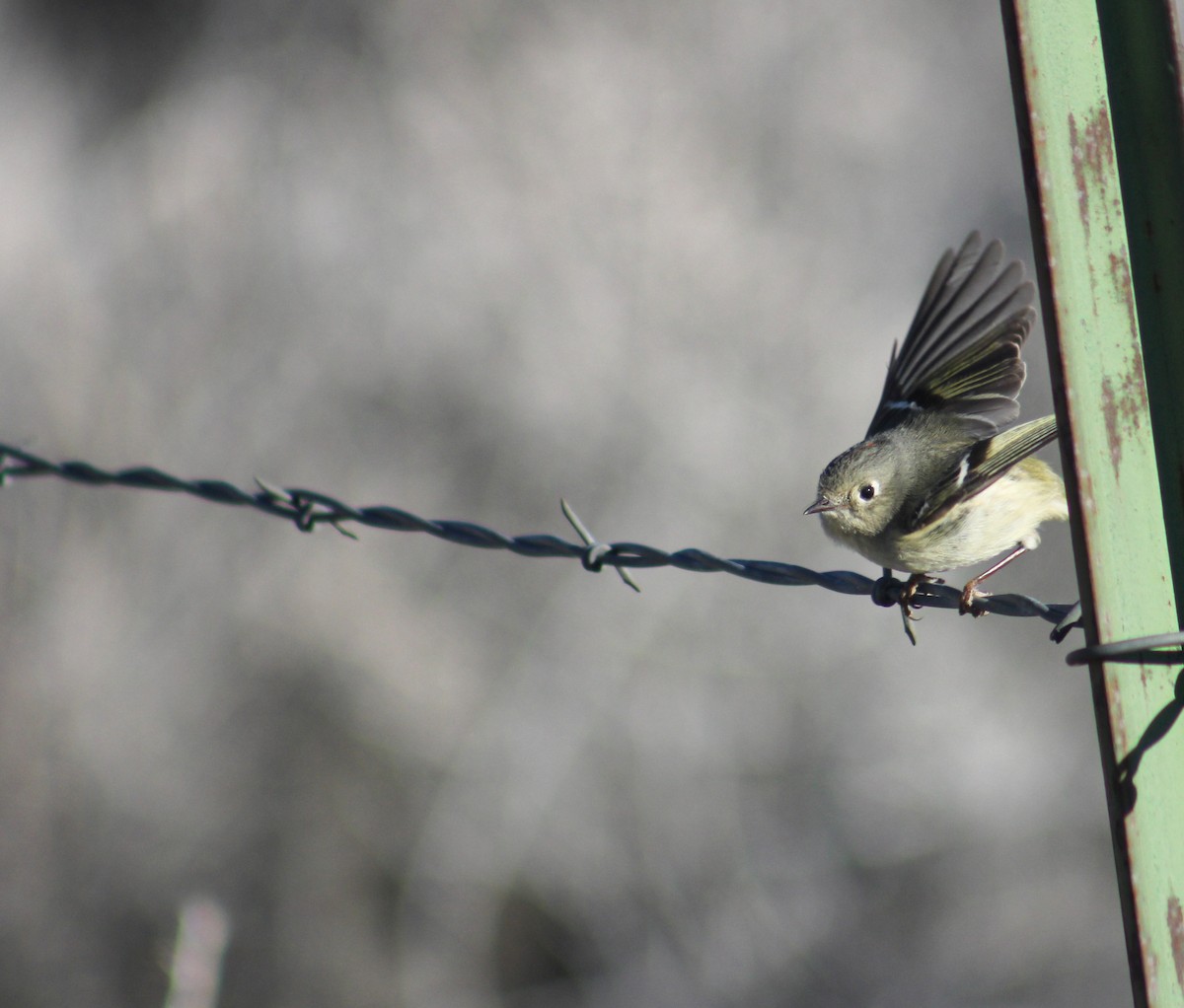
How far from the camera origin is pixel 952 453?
3383 mm

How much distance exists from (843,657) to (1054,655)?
108cm

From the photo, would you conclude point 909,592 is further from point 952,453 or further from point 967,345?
point 967,345

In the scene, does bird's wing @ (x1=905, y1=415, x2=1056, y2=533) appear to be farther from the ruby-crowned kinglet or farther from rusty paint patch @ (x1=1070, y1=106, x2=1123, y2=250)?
rusty paint patch @ (x1=1070, y1=106, x2=1123, y2=250)

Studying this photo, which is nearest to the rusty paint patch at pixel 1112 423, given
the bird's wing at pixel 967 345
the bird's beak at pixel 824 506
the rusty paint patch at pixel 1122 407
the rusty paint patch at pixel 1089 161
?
the rusty paint patch at pixel 1122 407

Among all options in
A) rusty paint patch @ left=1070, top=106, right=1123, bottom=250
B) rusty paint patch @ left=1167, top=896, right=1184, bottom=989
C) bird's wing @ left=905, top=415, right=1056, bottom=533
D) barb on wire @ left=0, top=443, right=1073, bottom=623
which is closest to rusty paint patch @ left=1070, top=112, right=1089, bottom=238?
rusty paint patch @ left=1070, top=106, right=1123, bottom=250

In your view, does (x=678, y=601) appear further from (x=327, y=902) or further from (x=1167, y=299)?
(x=1167, y=299)

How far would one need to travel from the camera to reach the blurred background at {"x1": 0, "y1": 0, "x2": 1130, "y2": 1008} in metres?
5.63

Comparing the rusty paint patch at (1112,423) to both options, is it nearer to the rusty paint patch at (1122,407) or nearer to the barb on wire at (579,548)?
the rusty paint patch at (1122,407)

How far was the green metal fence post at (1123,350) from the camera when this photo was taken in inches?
56.7

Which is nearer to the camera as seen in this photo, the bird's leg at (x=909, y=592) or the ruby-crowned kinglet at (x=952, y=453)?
the bird's leg at (x=909, y=592)

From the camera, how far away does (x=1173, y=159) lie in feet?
4.81

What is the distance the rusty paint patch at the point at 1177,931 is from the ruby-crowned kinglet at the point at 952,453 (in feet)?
4.97

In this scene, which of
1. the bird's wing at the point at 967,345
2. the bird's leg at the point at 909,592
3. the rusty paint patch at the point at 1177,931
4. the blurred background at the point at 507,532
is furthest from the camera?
the blurred background at the point at 507,532

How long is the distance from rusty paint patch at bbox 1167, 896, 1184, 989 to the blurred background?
4291mm
